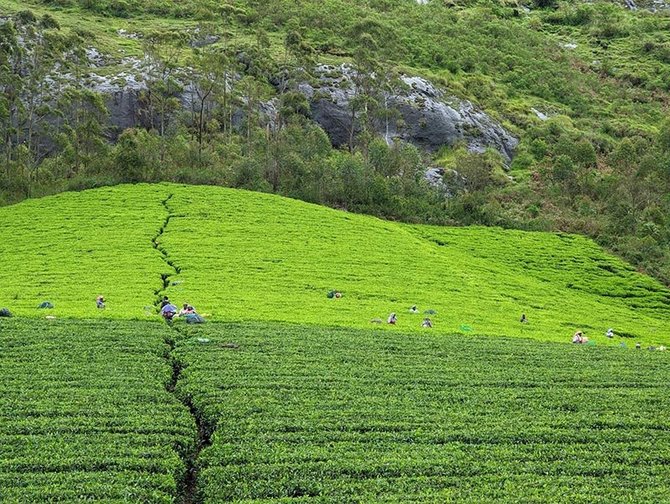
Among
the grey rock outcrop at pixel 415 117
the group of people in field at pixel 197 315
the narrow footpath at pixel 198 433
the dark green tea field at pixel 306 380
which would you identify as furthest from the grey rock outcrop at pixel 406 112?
the narrow footpath at pixel 198 433

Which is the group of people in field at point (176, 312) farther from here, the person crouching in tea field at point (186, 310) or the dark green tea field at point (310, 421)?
the dark green tea field at point (310, 421)

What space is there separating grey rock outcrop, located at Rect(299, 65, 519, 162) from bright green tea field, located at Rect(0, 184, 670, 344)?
4196 centimetres

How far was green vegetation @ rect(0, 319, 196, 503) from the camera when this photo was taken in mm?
20430

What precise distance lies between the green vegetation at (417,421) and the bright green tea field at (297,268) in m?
8.71

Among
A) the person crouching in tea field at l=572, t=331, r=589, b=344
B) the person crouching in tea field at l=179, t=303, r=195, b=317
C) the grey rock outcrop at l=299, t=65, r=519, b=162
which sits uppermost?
the person crouching in tea field at l=179, t=303, r=195, b=317

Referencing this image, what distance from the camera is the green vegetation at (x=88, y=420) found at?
804 inches

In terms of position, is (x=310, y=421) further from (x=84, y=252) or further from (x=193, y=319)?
(x=84, y=252)

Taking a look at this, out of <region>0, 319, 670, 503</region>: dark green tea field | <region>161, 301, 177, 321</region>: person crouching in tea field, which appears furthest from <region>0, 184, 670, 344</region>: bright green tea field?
<region>0, 319, 670, 503</region>: dark green tea field

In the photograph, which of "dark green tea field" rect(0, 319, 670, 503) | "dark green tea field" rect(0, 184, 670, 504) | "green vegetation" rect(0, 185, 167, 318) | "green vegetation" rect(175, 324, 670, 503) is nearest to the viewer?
"dark green tea field" rect(0, 319, 670, 503)

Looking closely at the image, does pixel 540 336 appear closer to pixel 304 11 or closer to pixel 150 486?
pixel 150 486

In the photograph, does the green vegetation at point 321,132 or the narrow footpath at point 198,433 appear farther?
the green vegetation at point 321,132

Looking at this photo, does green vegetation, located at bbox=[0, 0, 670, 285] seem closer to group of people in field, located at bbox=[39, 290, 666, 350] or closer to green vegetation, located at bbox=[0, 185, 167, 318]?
green vegetation, located at bbox=[0, 185, 167, 318]

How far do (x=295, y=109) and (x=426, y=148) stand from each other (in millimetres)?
27840

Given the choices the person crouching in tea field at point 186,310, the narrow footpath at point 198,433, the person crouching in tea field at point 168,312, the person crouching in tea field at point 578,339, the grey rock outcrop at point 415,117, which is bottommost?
the grey rock outcrop at point 415,117
